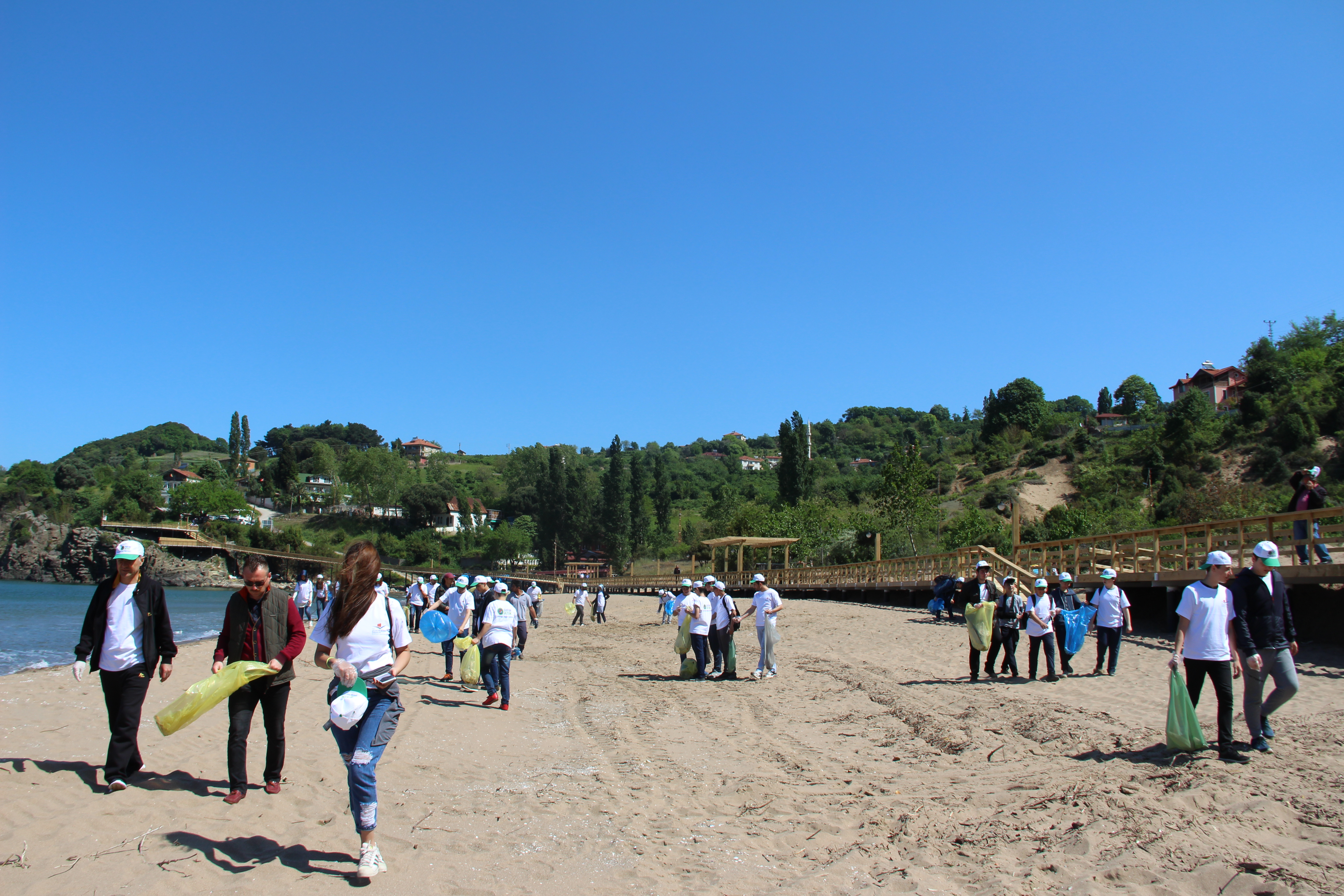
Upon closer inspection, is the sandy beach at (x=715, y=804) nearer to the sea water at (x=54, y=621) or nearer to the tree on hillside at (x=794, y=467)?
the sea water at (x=54, y=621)

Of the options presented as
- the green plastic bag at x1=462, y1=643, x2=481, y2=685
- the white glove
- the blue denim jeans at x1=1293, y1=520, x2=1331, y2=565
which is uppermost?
the blue denim jeans at x1=1293, y1=520, x2=1331, y2=565

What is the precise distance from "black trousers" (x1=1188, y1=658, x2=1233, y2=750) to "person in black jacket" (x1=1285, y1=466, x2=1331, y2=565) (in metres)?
9.21

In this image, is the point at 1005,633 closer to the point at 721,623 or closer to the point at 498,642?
the point at 721,623

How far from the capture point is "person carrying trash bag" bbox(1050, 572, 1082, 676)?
1121 centimetres

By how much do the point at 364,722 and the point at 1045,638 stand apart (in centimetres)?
982

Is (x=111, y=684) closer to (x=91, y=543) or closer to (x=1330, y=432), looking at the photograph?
(x=1330, y=432)

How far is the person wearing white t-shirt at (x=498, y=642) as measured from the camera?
31.0ft

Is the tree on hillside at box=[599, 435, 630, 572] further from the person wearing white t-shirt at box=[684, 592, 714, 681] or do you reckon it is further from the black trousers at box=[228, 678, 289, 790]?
the black trousers at box=[228, 678, 289, 790]

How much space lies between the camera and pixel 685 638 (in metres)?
12.5

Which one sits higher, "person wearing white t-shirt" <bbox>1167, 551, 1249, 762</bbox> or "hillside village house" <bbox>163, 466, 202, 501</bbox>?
"hillside village house" <bbox>163, 466, 202, 501</bbox>

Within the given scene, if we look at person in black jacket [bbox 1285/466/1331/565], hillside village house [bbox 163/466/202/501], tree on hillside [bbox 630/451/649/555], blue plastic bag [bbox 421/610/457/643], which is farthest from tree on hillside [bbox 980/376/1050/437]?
hillside village house [bbox 163/466/202/501]

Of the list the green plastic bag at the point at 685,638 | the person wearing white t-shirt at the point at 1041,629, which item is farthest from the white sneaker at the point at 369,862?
the person wearing white t-shirt at the point at 1041,629

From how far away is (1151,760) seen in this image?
19.6ft

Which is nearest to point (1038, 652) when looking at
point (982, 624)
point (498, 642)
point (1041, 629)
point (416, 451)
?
point (1041, 629)
